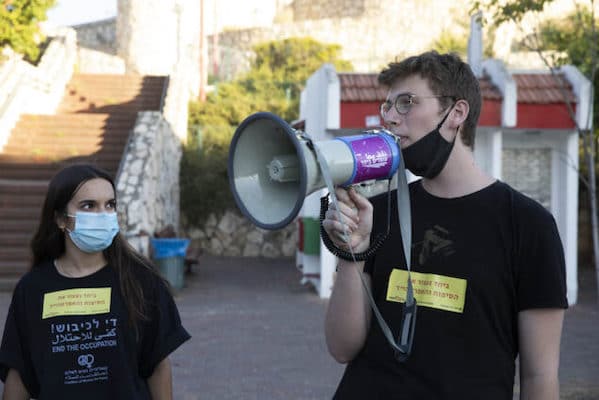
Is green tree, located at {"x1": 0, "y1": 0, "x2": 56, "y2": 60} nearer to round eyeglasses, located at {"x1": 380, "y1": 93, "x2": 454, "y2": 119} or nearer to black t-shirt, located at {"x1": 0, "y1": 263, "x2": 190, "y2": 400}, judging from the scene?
black t-shirt, located at {"x1": 0, "y1": 263, "x2": 190, "y2": 400}

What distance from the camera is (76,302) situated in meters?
3.04

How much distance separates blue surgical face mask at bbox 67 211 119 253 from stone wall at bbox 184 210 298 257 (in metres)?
16.4

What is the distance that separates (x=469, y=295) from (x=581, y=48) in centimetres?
1435

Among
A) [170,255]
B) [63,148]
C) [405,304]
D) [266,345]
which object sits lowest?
[266,345]

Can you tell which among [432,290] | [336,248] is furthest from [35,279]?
[432,290]

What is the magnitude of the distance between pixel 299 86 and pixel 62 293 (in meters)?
24.5

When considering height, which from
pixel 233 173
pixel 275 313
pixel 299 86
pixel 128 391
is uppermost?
pixel 299 86

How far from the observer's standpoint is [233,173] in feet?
6.49

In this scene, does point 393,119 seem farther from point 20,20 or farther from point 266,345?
point 20,20

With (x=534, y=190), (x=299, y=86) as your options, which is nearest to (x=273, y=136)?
(x=534, y=190)

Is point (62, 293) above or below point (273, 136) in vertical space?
below

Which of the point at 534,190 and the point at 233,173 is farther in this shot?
the point at 534,190

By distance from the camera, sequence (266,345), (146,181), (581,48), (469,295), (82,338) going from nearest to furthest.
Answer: (469,295)
(82,338)
(266,345)
(146,181)
(581,48)

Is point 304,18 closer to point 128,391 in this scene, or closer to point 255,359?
point 255,359
